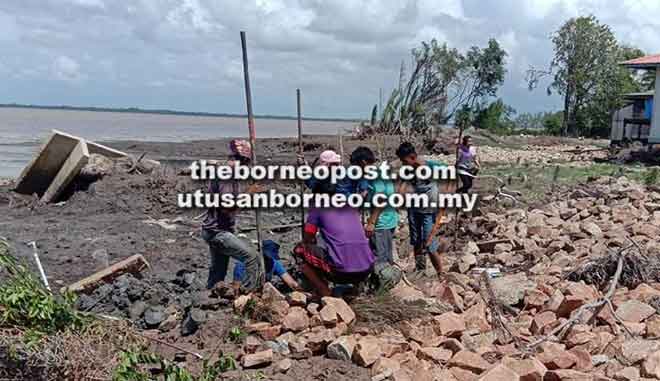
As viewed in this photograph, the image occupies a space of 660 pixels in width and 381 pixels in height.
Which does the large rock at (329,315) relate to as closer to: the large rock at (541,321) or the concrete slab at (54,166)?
the large rock at (541,321)

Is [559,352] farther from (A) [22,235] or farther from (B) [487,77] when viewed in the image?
(B) [487,77]

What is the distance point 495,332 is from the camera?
190 inches

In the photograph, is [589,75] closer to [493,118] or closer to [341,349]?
[493,118]

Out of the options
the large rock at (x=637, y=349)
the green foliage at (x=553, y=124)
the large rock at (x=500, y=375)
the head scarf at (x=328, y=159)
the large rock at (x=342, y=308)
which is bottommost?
the green foliage at (x=553, y=124)

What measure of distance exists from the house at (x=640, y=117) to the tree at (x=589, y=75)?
7.55m

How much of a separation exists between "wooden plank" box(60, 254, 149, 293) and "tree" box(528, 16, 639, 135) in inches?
1397

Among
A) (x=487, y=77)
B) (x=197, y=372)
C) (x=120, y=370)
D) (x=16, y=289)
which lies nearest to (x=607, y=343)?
(x=197, y=372)

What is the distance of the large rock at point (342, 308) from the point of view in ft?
15.7

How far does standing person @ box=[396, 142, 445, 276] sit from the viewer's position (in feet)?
21.5

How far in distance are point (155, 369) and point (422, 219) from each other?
344 cm

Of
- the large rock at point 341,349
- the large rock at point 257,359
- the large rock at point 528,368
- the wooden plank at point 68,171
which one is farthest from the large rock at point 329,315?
the wooden plank at point 68,171

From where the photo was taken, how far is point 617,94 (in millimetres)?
38688

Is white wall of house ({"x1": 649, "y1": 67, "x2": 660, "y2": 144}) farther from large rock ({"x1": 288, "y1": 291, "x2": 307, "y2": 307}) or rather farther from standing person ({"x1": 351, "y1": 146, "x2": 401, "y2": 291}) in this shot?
large rock ({"x1": 288, "y1": 291, "x2": 307, "y2": 307})

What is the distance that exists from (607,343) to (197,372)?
2.63 metres
